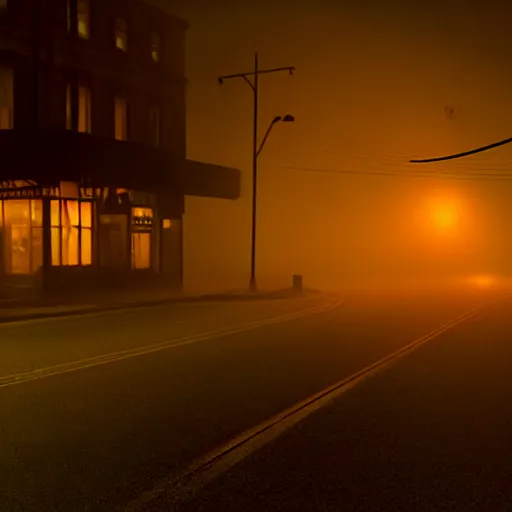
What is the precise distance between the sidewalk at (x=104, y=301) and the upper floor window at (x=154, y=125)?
606 centimetres

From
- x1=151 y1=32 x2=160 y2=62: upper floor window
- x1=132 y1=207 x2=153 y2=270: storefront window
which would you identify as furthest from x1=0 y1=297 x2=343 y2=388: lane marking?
x1=151 y1=32 x2=160 y2=62: upper floor window

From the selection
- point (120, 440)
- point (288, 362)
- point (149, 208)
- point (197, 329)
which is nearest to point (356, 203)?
point (149, 208)

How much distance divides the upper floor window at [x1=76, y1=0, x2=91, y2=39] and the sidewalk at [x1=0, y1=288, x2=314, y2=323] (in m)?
9.22

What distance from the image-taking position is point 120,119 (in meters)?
30.1

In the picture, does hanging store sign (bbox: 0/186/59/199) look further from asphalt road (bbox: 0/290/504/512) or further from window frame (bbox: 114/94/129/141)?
asphalt road (bbox: 0/290/504/512)

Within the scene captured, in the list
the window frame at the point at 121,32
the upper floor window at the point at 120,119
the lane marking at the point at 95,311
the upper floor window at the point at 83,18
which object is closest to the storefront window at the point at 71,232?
the upper floor window at the point at 120,119

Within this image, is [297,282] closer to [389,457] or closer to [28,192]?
[28,192]

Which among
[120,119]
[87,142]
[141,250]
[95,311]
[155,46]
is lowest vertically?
[95,311]

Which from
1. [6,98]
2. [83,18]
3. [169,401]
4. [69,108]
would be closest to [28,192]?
[6,98]

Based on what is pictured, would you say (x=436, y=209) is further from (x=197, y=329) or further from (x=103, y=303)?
(x=197, y=329)

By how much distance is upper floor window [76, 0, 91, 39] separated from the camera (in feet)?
90.7

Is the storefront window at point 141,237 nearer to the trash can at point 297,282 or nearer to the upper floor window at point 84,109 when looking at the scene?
the upper floor window at point 84,109

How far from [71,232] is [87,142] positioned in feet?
10.7

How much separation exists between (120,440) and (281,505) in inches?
87.4
